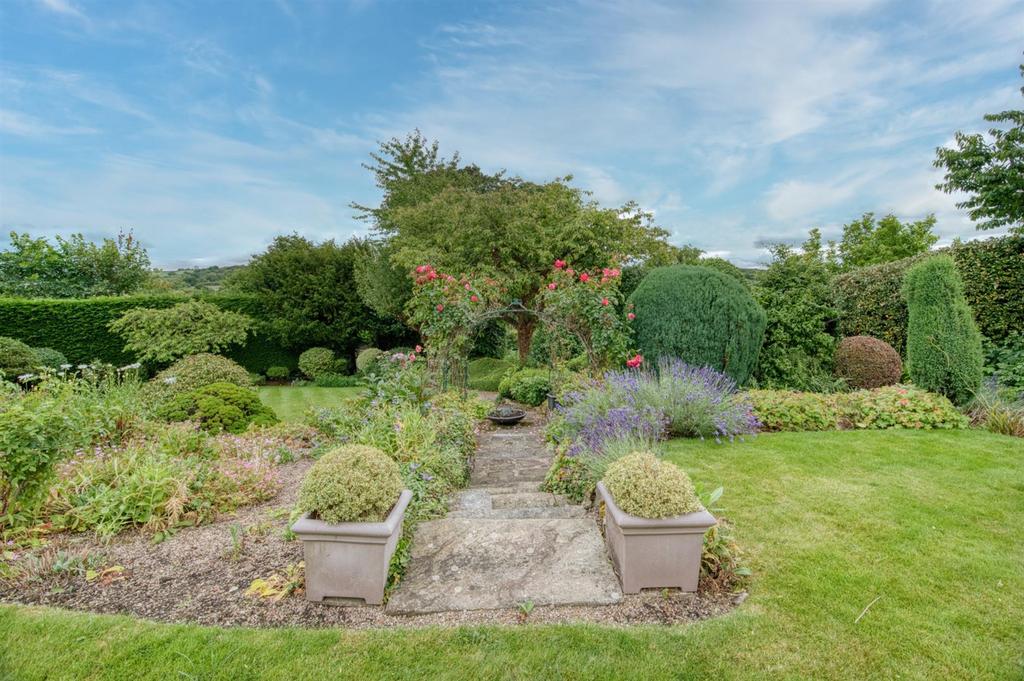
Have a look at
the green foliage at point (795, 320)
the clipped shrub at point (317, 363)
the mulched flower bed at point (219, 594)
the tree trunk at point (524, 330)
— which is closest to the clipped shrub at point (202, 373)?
the clipped shrub at point (317, 363)

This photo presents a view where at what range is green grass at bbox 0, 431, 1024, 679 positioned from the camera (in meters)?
1.98

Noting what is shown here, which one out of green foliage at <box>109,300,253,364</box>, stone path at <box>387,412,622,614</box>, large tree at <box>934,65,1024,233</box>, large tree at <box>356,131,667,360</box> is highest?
large tree at <box>934,65,1024,233</box>

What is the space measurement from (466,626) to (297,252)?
15851 mm

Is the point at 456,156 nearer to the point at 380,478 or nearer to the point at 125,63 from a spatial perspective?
the point at 125,63

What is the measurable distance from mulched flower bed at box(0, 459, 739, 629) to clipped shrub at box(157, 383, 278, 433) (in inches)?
124

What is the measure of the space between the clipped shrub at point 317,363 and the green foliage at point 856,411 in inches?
497

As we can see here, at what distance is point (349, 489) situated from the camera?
2445 millimetres

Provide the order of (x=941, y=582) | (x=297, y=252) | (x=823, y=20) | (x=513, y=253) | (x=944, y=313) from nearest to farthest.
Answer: (x=941, y=582)
(x=823, y=20)
(x=944, y=313)
(x=513, y=253)
(x=297, y=252)

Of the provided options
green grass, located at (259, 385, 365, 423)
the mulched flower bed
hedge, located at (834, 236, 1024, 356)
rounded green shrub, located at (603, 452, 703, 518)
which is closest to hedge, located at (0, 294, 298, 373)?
green grass, located at (259, 385, 365, 423)

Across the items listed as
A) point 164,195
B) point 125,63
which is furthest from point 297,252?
point 125,63

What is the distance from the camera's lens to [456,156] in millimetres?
16703

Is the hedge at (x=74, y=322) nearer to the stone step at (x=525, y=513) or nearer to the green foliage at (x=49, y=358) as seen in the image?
the green foliage at (x=49, y=358)

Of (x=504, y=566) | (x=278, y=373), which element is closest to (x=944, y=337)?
(x=504, y=566)

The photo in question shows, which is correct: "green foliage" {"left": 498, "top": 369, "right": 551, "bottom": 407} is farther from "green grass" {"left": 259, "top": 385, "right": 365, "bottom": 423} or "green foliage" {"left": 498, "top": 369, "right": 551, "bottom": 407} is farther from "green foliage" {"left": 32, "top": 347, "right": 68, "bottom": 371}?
"green foliage" {"left": 32, "top": 347, "right": 68, "bottom": 371}
